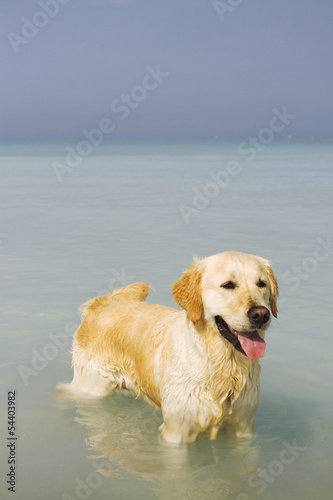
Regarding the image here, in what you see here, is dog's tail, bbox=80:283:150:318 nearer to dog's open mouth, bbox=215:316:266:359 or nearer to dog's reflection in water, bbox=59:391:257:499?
dog's reflection in water, bbox=59:391:257:499

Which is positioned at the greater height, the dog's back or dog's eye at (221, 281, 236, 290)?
dog's eye at (221, 281, 236, 290)

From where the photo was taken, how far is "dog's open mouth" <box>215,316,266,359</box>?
4.32 meters

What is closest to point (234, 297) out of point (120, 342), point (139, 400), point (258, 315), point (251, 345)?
point (258, 315)

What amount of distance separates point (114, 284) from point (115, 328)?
3.99 metres

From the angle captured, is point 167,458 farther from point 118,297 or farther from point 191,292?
point 118,297

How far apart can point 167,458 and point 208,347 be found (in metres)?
0.92

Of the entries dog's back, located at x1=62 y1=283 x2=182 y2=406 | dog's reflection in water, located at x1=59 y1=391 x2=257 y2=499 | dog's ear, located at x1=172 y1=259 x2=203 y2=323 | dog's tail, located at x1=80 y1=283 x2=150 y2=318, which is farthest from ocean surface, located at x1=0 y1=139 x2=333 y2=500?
dog's ear, located at x1=172 y1=259 x2=203 y2=323

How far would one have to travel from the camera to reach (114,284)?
9.59 metres

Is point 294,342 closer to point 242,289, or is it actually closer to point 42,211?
point 242,289

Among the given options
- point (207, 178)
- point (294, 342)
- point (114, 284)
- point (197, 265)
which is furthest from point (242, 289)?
point (207, 178)

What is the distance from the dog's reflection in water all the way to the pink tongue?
947 mm

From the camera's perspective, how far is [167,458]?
15.6ft

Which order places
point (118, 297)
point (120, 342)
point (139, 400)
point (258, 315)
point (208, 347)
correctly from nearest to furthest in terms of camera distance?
point (258, 315)
point (208, 347)
point (120, 342)
point (139, 400)
point (118, 297)

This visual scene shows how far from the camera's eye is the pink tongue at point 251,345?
4320 millimetres
